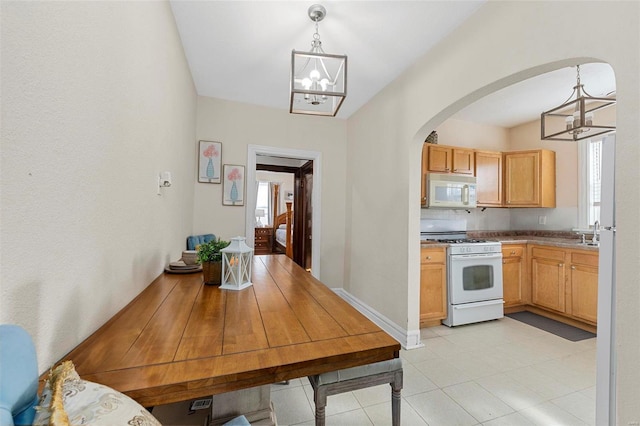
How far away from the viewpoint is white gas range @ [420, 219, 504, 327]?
2932 millimetres

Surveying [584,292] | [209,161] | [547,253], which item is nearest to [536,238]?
[547,253]

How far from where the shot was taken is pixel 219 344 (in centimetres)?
82

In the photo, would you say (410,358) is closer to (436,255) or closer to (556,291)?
(436,255)

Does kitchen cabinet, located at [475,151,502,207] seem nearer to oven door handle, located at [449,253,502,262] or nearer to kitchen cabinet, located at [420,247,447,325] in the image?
oven door handle, located at [449,253,502,262]

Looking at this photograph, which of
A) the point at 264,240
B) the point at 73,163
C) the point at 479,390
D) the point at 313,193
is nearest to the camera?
the point at 73,163

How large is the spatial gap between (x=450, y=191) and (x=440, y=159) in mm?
433

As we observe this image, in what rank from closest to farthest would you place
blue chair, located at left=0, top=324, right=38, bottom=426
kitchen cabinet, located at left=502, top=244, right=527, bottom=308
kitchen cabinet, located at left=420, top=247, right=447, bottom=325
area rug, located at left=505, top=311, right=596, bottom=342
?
blue chair, located at left=0, top=324, right=38, bottom=426 < area rug, located at left=505, top=311, right=596, bottom=342 < kitchen cabinet, located at left=420, top=247, right=447, bottom=325 < kitchen cabinet, located at left=502, top=244, right=527, bottom=308

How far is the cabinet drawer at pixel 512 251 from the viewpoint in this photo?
3328 mm

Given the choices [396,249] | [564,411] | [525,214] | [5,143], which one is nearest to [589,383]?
[564,411]

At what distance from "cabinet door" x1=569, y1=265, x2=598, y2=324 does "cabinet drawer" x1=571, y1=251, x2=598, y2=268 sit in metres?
0.04

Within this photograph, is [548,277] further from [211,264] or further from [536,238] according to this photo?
[211,264]

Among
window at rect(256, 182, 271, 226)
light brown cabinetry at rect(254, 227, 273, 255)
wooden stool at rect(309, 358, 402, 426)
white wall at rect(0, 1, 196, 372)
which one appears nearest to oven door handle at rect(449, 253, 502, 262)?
wooden stool at rect(309, 358, 402, 426)

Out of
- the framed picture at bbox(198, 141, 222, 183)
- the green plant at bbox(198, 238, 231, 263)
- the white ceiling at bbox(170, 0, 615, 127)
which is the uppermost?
the white ceiling at bbox(170, 0, 615, 127)

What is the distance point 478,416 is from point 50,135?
7.84 feet
